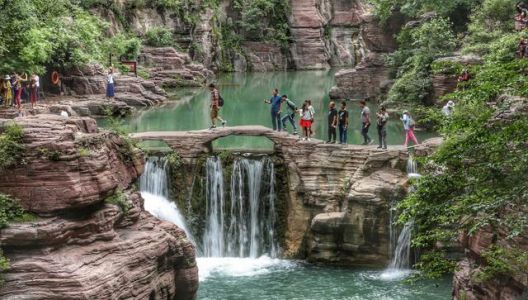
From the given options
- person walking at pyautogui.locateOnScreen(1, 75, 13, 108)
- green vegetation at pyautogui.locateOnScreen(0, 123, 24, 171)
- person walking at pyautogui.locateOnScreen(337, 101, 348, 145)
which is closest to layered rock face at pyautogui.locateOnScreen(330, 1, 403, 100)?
person walking at pyautogui.locateOnScreen(337, 101, 348, 145)

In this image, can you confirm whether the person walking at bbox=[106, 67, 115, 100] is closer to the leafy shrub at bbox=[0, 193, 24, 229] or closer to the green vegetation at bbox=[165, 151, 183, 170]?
the green vegetation at bbox=[165, 151, 183, 170]

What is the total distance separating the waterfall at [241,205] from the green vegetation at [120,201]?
7761 mm

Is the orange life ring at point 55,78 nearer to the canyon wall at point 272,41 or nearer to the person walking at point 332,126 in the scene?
the canyon wall at point 272,41

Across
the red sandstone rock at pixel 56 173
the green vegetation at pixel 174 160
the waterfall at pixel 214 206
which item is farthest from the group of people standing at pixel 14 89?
the red sandstone rock at pixel 56 173

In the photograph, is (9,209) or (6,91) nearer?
(9,209)

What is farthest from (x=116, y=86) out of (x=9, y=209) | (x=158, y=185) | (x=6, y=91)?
(x=9, y=209)

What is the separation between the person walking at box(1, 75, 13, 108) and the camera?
1017 inches

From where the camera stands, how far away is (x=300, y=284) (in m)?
20.0

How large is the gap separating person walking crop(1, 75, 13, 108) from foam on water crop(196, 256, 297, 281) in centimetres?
932

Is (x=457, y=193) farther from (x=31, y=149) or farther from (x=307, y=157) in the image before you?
(x=307, y=157)

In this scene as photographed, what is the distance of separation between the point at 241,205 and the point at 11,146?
1064cm

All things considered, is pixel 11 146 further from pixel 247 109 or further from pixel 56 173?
pixel 247 109

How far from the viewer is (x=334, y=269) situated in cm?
2130

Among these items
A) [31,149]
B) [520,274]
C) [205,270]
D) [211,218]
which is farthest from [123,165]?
[520,274]
